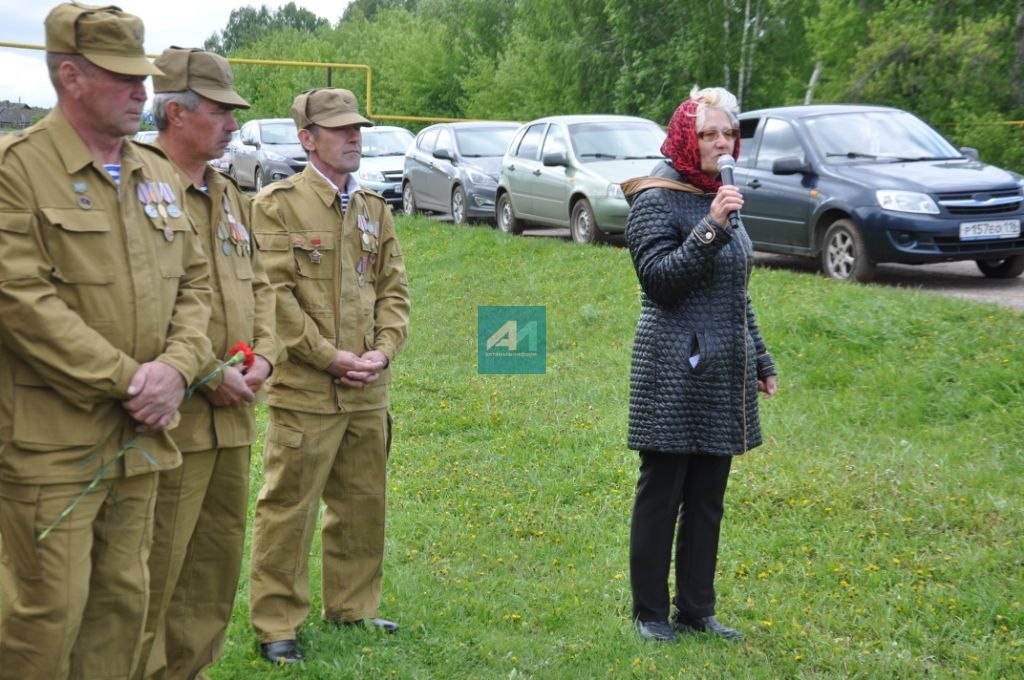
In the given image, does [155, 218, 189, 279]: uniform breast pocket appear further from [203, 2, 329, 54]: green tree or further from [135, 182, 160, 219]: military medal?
[203, 2, 329, 54]: green tree

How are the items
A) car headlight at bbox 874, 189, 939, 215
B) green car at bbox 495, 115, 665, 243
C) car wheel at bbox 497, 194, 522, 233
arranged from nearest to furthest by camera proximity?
car headlight at bbox 874, 189, 939, 215, green car at bbox 495, 115, 665, 243, car wheel at bbox 497, 194, 522, 233

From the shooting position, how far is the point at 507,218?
18156 mm

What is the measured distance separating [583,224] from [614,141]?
4.33ft

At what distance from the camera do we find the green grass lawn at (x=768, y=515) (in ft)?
16.8

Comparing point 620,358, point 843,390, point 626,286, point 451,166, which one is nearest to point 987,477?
point 843,390

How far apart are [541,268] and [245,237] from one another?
10054mm

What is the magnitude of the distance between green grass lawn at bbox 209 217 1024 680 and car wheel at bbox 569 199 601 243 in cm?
439

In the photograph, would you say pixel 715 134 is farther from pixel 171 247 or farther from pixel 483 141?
pixel 483 141

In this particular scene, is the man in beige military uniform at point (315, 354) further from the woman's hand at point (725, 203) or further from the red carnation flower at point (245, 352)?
the woman's hand at point (725, 203)

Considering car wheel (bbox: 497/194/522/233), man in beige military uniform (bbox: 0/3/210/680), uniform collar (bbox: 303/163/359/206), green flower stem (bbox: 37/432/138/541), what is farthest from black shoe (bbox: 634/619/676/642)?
car wheel (bbox: 497/194/522/233)

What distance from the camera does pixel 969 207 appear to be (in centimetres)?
1188

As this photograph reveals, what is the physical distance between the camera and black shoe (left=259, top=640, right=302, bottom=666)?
4.91 m

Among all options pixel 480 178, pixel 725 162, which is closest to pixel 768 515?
pixel 725 162

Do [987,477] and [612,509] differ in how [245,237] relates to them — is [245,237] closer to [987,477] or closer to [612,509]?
[612,509]
